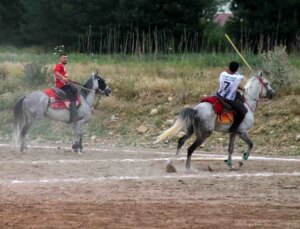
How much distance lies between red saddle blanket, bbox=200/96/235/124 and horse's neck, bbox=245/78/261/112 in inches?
38.7

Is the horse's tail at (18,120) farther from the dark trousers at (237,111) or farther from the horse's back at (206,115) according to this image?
the dark trousers at (237,111)

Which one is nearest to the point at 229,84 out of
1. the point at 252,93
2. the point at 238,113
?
the point at 238,113

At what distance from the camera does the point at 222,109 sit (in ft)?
55.1

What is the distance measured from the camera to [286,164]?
17906mm

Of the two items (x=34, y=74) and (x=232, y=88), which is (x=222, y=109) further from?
(x=34, y=74)

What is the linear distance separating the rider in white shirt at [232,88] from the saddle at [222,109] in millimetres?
83

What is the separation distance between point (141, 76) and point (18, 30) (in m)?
25.3

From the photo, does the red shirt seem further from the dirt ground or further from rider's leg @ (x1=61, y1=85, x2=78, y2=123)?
the dirt ground

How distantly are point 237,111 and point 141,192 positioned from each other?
4.10m

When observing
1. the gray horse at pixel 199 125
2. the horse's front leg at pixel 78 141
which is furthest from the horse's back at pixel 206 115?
the horse's front leg at pixel 78 141

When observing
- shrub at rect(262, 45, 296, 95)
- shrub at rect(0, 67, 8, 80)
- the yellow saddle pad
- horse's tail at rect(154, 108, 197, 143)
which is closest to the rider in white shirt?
the yellow saddle pad

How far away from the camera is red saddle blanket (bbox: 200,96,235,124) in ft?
54.9

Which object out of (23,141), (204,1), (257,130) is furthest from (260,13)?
(23,141)

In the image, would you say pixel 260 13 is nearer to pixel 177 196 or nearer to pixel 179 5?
pixel 179 5
